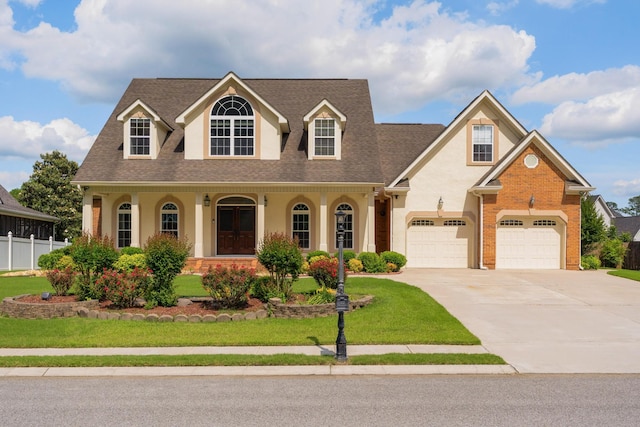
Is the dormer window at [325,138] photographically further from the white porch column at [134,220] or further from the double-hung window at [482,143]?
the white porch column at [134,220]

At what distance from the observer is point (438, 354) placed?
9.03 m

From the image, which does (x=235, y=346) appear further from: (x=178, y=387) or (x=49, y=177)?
(x=49, y=177)

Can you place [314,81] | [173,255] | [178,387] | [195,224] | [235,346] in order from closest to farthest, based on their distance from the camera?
[178,387] < [235,346] < [173,255] < [195,224] < [314,81]

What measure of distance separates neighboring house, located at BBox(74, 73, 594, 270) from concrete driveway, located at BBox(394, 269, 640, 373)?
132 inches

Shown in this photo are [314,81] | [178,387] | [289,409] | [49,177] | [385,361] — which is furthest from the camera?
[49,177]

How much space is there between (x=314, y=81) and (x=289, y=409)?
24418 mm

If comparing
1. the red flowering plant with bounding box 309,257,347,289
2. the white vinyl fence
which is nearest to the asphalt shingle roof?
the white vinyl fence

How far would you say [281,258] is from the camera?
1315 cm

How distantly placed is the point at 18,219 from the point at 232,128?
19400mm

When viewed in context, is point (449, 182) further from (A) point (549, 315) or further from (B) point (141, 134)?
(B) point (141, 134)

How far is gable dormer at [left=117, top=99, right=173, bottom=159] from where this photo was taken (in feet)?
77.4

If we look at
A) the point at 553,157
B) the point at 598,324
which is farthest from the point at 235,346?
the point at 553,157

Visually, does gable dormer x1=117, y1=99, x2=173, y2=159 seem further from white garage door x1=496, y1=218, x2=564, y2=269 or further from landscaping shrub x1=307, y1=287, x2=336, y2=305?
white garage door x1=496, y1=218, x2=564, y2=269

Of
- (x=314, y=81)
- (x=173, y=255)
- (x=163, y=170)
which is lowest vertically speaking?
(x=173, y=255)
